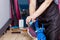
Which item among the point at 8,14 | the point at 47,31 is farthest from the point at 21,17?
the point at 47,31

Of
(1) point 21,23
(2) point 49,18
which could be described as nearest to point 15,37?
(1) point 21,23

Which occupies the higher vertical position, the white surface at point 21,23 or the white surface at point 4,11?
the white surface at point 4,11

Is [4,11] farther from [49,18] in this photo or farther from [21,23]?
[49,18]

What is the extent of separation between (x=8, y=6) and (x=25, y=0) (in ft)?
0.93

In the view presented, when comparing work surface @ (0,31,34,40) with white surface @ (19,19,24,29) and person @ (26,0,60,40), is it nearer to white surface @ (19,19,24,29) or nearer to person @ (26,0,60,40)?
white surface @ (19,19,24,29)

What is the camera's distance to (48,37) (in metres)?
1.25

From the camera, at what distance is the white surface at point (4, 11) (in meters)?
2.21

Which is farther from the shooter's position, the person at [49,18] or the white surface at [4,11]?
the white surface at [4,11]

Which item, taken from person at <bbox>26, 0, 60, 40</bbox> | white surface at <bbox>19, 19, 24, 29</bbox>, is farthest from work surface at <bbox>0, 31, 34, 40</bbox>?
person at <bbox>26, 0, 60, 40</bbox>

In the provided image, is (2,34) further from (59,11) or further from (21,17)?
(59,11)

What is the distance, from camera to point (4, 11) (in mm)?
2252

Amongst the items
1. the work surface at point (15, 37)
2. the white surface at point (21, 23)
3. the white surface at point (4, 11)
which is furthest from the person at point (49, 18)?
the white surface at point (4, 11)

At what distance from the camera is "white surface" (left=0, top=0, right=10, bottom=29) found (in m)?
2.21

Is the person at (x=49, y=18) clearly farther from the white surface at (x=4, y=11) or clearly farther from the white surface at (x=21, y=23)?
the white surface at (x=4, y=11)
